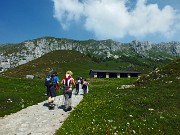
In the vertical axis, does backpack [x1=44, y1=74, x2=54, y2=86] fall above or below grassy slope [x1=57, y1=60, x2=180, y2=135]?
above

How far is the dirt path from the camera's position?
23550 millimetres

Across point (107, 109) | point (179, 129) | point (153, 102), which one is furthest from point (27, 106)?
point (179, 129)

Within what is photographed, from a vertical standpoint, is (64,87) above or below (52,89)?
above

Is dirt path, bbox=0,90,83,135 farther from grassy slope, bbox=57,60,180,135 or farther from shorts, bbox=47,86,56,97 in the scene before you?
shorts, bbox=47,86,56,97

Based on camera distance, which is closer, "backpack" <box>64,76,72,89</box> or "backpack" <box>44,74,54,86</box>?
"backpack" <box>64,76,72,89</box>

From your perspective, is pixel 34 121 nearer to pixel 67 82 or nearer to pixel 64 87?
pixel 64 87

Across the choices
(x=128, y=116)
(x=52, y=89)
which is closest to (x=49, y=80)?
(x=52, y=89)

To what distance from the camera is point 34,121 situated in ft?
87.1

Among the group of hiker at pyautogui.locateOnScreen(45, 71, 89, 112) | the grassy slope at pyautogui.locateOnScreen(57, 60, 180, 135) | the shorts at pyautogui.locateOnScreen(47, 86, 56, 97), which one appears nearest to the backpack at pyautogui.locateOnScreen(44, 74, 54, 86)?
the group of hiker at pyautogui.locateOnScreen(45, 71, 89, 112)

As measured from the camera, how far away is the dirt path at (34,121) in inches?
927

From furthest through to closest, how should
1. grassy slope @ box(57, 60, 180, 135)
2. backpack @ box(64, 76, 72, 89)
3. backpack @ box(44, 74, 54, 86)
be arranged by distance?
backpack @ box(44, 74, 54, 86) < backpack @ box(64, 76, 72, 89) < grassy slope @ box(57, 60, 180, 135)

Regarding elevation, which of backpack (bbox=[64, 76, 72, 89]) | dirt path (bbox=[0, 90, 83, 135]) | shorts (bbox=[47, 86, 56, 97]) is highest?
backpack (bbox=[64, 76, 72, 89])

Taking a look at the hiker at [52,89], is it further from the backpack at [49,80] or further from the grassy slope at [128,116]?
the grassy slope at [128,116]

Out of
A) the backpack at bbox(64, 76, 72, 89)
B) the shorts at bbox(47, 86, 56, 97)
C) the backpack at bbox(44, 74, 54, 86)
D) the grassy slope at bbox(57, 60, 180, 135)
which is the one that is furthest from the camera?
the backpack at bbox(44, 74, 54, 86)
